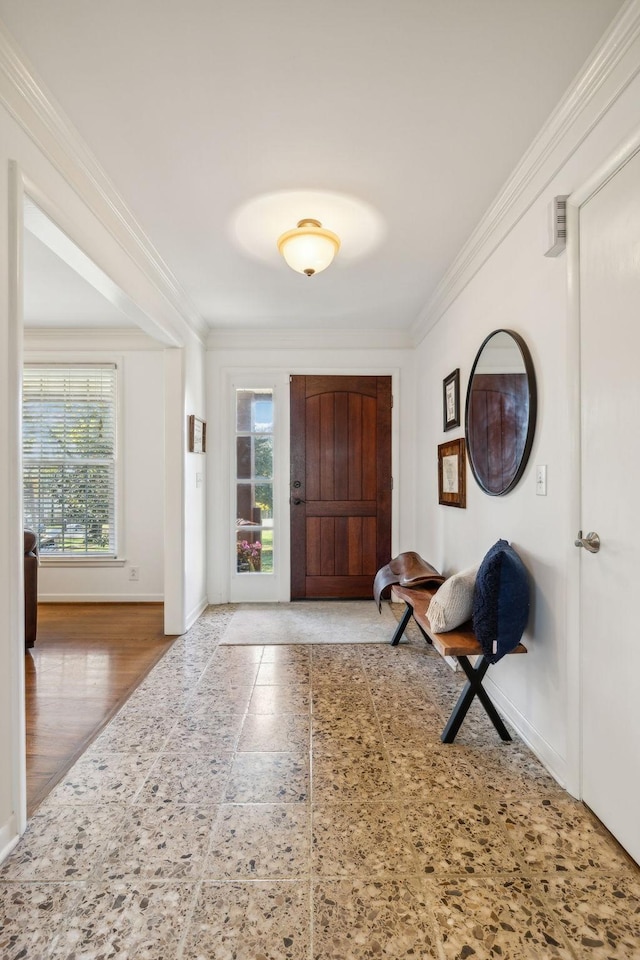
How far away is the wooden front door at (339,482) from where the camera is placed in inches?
171

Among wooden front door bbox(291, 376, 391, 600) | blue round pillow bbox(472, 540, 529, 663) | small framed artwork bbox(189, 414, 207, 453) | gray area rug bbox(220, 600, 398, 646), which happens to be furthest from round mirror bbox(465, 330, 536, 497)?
small framed artwork bbox(189, 414, 207, 453)

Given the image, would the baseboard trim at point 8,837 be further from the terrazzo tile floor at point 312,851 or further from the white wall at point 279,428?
the white wall at point 279,428

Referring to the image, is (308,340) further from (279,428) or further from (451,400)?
(451,400)

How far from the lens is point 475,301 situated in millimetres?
2697

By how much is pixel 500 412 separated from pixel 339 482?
219cm

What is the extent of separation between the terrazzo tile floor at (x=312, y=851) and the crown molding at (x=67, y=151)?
7.64 ft

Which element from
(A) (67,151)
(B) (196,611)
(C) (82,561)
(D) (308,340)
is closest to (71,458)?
(C) (82,561)

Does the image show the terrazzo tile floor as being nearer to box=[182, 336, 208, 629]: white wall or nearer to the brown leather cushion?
the brown leather cushion

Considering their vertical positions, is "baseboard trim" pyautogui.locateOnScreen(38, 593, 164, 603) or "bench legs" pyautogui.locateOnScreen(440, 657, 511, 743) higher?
"bench legs" pyautogui.locateOnScreen(440, 657, 511, 743)

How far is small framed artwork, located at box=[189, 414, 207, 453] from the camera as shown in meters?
3.71

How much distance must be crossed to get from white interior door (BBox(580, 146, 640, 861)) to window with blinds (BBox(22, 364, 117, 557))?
404 centimetres

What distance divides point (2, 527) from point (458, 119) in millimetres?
2112

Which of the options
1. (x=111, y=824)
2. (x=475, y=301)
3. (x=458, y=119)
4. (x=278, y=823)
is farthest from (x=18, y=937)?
(x=475, y=301)

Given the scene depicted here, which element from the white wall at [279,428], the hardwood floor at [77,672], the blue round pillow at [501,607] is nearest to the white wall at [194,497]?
the white wall at [279,428]
